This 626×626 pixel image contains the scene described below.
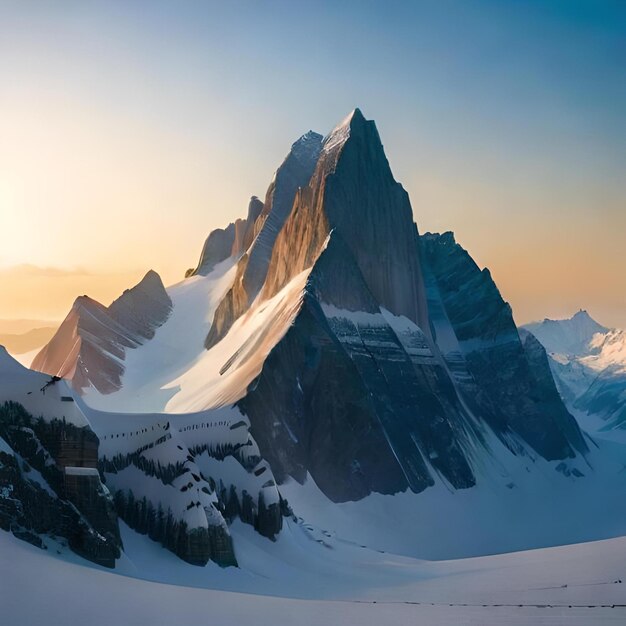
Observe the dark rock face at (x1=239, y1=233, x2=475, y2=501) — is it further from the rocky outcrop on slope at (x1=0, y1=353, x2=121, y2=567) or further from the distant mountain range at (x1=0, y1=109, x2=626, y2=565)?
the rocky outcrop on slope at (x1=0, y1=353, x2=121, y2=567)

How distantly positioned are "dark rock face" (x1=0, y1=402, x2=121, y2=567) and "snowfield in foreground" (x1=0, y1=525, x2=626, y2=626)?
193 centimetres

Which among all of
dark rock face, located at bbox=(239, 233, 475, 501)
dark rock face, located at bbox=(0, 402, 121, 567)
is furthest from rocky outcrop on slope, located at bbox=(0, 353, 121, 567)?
dark rock face, located at bbox=(239, 233, 475, 501)

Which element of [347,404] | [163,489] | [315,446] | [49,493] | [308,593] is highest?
[347,404]

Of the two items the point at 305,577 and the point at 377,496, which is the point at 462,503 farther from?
the point at 305,577

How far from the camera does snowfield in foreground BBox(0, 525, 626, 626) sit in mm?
52312

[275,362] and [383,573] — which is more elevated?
[275,362]

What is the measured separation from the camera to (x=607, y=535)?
6860 inches

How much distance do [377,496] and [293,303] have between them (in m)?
35.4

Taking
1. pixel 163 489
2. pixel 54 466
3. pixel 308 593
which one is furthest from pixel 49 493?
pixel 308 593

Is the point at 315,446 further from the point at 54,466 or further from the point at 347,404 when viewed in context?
the point at 54,466

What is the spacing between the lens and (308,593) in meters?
75.7

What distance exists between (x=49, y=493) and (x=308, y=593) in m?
19.3

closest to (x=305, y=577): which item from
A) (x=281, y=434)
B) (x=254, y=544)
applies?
(x=254, y=544)

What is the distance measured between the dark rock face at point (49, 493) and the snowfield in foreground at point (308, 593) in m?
1.93
